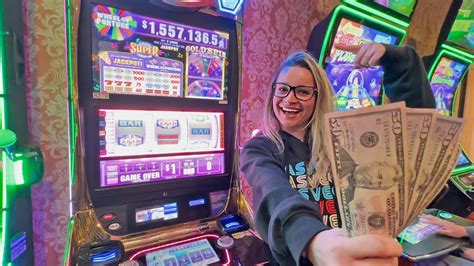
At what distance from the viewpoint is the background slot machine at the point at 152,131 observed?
0.98 meters

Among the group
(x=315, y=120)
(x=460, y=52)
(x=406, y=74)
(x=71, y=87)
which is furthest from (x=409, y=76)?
(x=460, y=52)

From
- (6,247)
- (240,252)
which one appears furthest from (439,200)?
(6,247)

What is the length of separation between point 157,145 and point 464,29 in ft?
10.2

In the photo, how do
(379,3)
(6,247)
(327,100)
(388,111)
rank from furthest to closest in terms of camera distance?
(379,3) < (327,100) < (6,247) < (388,111)

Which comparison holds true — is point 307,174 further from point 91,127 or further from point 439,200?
point 439,200

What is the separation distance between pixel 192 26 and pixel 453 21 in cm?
269

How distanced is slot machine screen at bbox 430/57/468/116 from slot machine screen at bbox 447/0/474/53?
17 centimetres

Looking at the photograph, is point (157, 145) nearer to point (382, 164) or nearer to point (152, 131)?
point (152, 131)

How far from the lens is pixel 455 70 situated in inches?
105

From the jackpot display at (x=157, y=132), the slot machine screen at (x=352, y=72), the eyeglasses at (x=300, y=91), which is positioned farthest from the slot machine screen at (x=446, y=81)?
the jackpot display at (x=157, y=132)

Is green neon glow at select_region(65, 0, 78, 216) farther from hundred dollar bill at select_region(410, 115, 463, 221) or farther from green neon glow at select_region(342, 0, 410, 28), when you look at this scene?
green neon glow at select_region(342, 0, 410, 28)

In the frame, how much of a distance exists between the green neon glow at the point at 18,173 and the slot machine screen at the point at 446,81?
10.7ft

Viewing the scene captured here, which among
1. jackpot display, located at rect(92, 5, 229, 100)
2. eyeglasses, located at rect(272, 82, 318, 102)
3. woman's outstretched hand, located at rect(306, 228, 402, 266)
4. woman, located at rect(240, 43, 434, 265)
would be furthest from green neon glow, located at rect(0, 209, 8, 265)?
eyeglasses, located at rect(272, 82, 318, 102)

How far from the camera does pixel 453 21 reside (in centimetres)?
243
